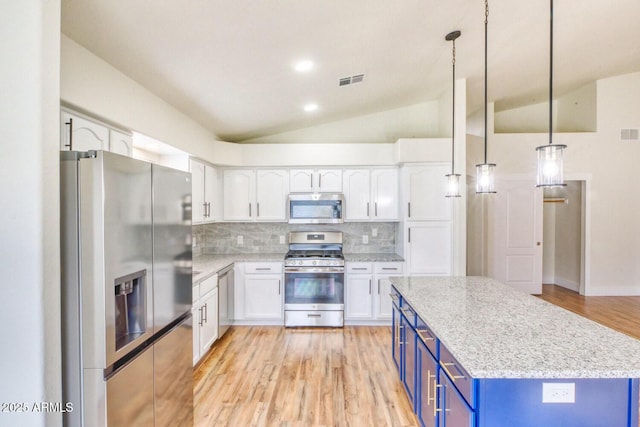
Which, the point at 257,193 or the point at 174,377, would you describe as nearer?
the point at 174,377

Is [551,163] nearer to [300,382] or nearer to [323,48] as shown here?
[323,48]

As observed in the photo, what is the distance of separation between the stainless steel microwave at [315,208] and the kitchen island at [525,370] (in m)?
2.45

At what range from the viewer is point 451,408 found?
1.48 metres

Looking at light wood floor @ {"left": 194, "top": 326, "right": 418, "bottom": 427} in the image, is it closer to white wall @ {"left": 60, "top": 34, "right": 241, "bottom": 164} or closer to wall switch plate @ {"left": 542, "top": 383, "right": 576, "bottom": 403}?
wall switch plate @ {"left": 542, "top": 383, "right": 576, "bottom": 403}

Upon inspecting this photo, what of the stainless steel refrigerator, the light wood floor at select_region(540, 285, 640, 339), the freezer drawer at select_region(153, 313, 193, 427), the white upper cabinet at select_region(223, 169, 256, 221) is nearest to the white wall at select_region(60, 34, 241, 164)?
the stainless steel refrigerator

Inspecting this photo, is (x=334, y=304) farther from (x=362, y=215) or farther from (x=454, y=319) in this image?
(x=454, y=319)

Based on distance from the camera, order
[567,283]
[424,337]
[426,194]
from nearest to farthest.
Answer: [424,337] < [426,194] < [567,283]

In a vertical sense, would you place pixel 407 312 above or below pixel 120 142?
below

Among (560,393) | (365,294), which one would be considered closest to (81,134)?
(560,393)

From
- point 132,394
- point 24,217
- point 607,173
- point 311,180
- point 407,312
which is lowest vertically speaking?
point 132,394

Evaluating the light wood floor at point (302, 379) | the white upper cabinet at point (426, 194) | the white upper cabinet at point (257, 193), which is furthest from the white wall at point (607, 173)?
the white upper cabinet at point (257, 193)

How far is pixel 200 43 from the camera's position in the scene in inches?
76.9

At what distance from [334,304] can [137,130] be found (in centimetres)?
290

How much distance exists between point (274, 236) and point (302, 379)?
2.27m
